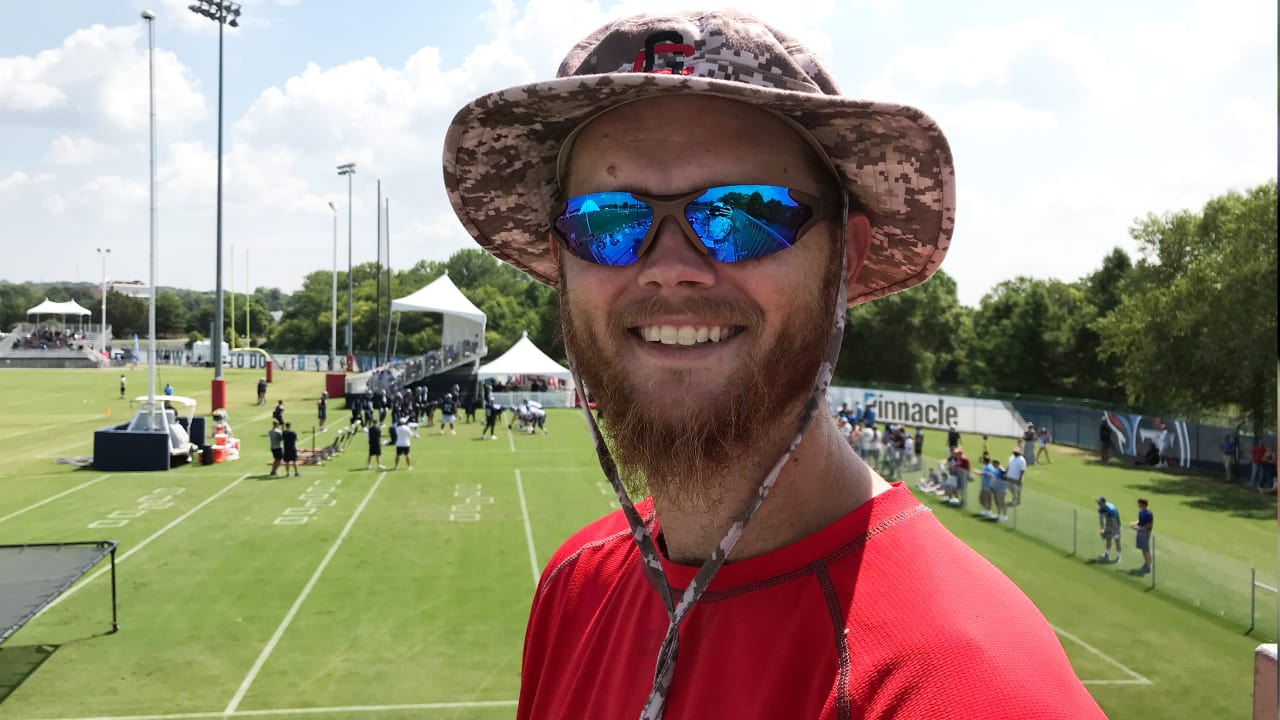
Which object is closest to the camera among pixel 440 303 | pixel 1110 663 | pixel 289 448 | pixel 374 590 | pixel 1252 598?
pixel 1110 663

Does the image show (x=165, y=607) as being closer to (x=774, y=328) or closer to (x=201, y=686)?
(x=201, y=686)

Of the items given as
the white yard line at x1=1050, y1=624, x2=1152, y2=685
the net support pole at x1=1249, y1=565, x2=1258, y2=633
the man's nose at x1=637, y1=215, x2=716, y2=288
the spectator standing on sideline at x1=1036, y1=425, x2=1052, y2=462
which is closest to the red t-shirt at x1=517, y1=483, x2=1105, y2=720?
the man's nose at x1=637, y1=215, x2=716, y2=288

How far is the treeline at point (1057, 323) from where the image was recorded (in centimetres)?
3053

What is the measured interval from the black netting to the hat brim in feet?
28.6

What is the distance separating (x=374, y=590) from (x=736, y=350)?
13.6m

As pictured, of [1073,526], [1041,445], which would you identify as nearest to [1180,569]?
[1073,526]

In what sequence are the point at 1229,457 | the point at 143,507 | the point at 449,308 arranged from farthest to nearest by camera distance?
the point at 449,308 < the point at 1229,457 < the point at 143,507

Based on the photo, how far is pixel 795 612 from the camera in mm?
1725

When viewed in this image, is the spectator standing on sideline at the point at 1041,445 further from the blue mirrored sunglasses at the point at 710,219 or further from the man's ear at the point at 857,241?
the blue mirrored sunglasses at the point at 710,219

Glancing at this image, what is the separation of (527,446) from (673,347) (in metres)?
29.9

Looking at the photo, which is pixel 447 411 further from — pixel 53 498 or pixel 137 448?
pixel 53 498

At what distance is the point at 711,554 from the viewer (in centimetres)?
195

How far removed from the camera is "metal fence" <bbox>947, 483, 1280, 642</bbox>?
43.2 ft

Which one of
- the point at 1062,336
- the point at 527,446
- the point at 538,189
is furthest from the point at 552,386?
the point at 538,189
